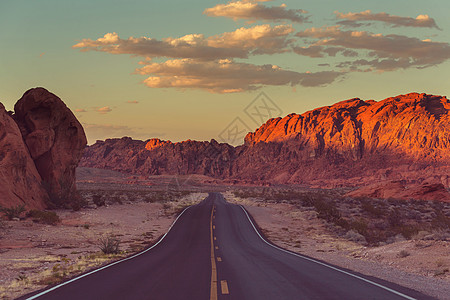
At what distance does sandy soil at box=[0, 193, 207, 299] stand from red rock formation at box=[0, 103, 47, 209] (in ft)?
9.03

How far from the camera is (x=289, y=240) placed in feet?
96.2

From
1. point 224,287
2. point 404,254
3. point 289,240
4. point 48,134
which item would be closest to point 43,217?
point 48,134

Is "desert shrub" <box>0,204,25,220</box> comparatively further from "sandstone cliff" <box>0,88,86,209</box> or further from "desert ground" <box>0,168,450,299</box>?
"sandstone cliff" <box>0,88,86,209</box>

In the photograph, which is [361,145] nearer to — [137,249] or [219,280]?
[137,249]

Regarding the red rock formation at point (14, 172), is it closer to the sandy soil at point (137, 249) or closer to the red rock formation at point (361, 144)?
the sandy soil at point (137, 249)

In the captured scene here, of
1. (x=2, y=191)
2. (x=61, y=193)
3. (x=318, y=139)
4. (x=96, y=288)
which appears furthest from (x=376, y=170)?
(x=96, y=288)

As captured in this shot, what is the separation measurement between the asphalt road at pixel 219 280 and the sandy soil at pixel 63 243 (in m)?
1.32

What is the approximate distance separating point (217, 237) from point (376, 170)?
360 ft

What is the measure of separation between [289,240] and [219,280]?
18356 mm

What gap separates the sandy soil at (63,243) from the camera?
12745 millimetres

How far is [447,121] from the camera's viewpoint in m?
130

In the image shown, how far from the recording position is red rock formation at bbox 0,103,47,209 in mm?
29359

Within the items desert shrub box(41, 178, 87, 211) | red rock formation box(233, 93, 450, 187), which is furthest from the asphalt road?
red rock formation box(233, 93, 450, 187)

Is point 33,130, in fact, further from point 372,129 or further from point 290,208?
point 372,129
